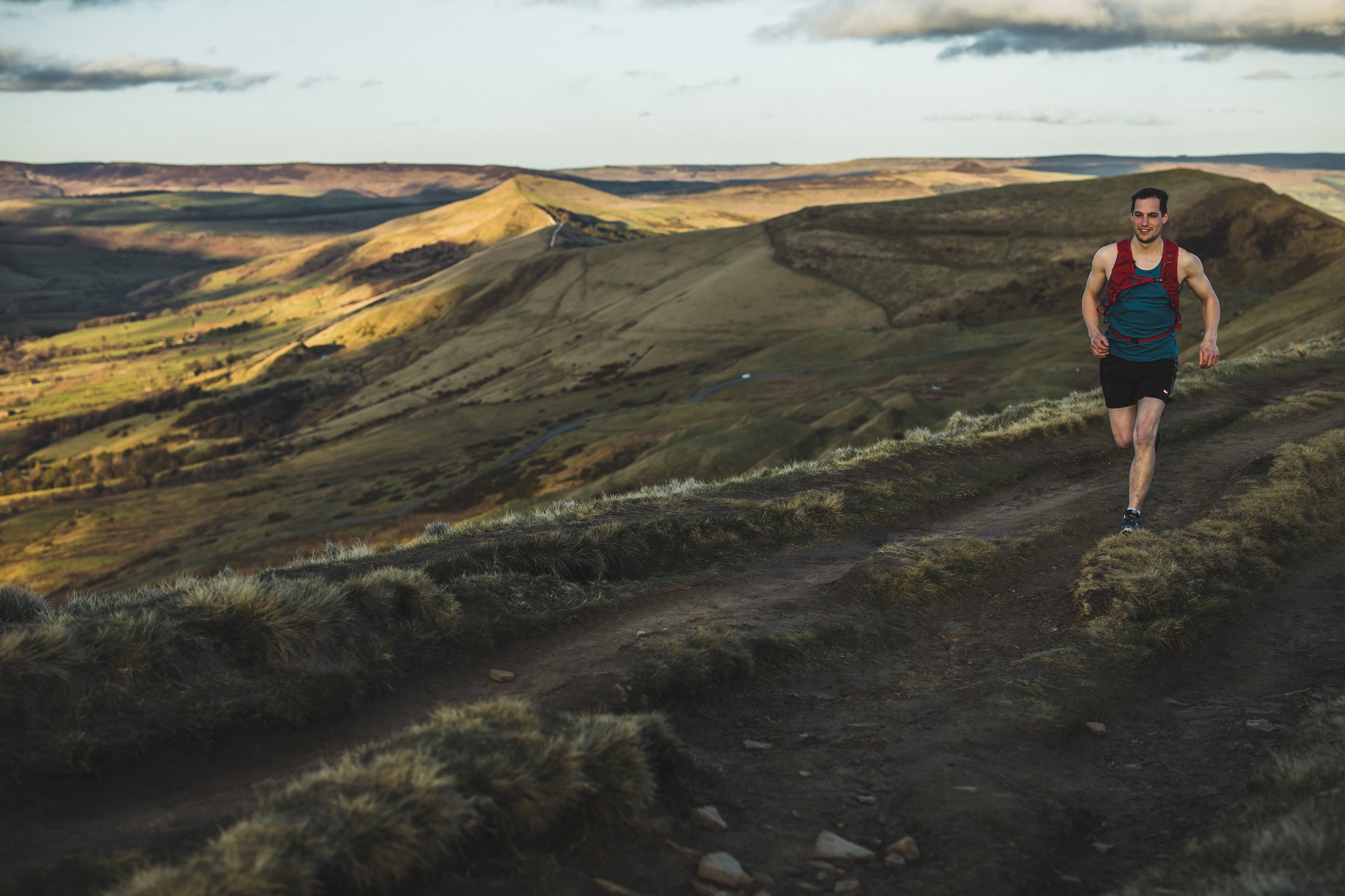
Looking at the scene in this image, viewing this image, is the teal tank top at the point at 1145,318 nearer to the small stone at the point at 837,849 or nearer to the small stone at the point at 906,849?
the small stone at the point at 906,849

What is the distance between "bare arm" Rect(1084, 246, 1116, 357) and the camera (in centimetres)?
1234

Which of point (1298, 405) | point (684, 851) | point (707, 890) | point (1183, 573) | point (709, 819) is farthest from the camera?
point (1298, 405)

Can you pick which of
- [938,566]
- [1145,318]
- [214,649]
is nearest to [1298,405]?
[1145,318]

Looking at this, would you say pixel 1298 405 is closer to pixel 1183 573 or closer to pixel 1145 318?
pixel 1145 318

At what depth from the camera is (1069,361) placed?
92.6 m

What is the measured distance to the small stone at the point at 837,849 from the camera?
6.41 metres

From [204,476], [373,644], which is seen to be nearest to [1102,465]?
[373,644]

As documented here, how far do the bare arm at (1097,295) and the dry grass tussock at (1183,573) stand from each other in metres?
2.66

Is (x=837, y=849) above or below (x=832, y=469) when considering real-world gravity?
below

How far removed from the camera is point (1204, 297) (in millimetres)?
12328

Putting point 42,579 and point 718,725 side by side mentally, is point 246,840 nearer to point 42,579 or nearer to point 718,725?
point 718,725

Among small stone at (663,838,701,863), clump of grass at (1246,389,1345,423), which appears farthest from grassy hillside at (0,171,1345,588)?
small stone at (663,838,701,863)

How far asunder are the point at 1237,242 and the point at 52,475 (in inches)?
8212

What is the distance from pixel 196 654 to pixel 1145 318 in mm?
11969
